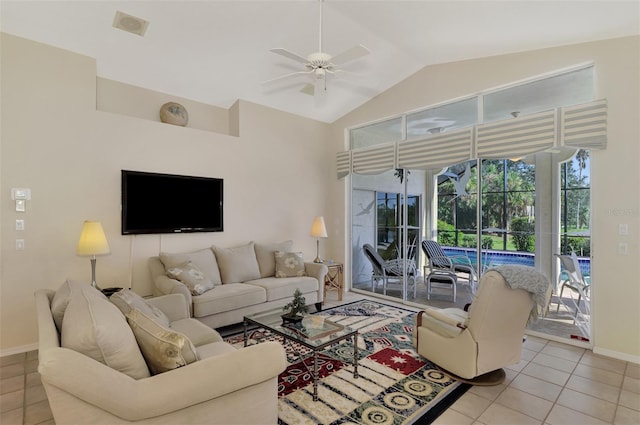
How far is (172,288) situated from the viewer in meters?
3.53

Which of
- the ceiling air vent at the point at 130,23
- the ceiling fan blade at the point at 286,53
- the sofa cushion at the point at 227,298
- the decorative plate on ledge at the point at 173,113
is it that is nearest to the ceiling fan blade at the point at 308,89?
the decorative plate on ledge at the point at 173,113

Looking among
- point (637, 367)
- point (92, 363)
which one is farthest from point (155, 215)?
point (637, 367)

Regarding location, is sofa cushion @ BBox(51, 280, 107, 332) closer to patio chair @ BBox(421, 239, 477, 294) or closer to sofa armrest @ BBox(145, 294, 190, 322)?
sofa armrest @ BBox(145, 294, 190, 322)

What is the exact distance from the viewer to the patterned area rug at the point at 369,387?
2.30 meters

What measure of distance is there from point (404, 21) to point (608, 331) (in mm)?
3911

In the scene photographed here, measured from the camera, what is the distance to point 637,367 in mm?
3035

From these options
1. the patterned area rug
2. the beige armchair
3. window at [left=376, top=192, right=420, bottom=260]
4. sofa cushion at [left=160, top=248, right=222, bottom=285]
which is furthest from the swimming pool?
sofa cushion at [left=160, top=248, right=222, bottom=285]

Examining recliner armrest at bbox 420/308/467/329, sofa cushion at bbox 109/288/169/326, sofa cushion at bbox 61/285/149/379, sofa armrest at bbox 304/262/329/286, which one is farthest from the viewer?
sofa armrest at bbox 304/262/329/286

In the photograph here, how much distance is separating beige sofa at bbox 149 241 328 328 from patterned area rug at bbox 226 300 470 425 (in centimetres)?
40

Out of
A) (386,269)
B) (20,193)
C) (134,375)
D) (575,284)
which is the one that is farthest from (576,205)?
(20,193)

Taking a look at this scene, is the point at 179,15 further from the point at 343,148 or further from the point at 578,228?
the point at 578,228

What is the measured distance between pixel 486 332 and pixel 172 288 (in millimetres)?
3100

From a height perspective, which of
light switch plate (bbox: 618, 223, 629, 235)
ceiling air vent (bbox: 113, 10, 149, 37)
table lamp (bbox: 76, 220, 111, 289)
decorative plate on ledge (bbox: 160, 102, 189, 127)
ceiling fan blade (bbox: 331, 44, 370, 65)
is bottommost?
table lamp (bbox: 76, 220, 111, 289)

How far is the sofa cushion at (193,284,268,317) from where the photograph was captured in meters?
3.58
